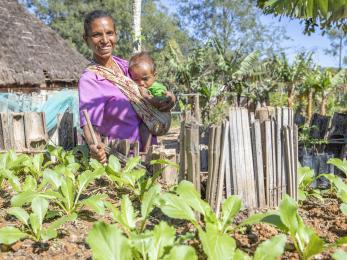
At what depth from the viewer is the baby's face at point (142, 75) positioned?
3.15 meters

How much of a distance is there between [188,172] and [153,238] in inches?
24.3

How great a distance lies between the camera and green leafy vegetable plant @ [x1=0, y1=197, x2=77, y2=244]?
190cm

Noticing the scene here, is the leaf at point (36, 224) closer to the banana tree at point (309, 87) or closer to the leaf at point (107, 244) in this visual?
the leaf at point (107, 244)

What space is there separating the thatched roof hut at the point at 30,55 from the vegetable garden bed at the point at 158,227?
10.4 m

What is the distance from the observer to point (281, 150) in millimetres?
2359

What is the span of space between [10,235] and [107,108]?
1.36 m

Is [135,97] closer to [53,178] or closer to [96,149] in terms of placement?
[96,149]

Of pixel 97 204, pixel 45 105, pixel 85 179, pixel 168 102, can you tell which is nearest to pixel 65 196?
pixel 85 179

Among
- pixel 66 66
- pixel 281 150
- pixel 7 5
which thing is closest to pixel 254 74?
pixel 66 66

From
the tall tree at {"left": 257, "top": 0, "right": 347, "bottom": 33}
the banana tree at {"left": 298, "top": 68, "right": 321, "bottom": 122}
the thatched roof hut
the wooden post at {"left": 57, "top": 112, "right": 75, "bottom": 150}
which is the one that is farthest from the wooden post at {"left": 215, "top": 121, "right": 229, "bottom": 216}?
the banana tree at {"left": 298, "top": 68, "right": 321, "bottom": 122}

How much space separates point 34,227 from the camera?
→ 200cm

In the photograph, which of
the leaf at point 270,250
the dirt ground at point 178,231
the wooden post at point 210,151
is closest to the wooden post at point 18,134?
the dirt ground at point 178,231

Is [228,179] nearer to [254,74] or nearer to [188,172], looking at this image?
[188,172]

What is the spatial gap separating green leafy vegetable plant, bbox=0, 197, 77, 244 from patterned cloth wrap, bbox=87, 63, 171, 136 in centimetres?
117
